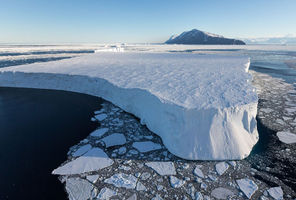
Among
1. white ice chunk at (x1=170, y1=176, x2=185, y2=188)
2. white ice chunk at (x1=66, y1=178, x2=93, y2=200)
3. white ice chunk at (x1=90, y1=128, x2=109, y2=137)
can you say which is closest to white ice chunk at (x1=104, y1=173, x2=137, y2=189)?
white ice chunk at (x1=66, y1=178, x2=93, y2=200)

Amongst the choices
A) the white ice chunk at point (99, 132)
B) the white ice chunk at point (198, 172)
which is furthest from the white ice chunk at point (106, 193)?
the white ice chunk at point (99, 132)

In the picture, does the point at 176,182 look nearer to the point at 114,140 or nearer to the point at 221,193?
the point at 221,193

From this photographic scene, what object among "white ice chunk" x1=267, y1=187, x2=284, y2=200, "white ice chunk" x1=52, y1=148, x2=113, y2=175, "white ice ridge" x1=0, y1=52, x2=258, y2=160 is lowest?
"white ice chunk" x1=267, y1=187, x2=284, y2=200

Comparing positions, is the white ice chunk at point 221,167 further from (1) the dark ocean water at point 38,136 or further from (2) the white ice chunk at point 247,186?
(1) the dark ocean water at point 38,136

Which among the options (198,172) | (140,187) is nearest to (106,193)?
(140,187)

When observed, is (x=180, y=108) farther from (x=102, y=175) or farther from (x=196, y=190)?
(x=102, y=175)

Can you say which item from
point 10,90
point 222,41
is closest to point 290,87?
point 10,90

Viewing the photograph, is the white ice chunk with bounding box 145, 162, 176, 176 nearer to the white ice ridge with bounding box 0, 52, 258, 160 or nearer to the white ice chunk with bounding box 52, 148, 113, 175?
the white ice ridge with bounding box 0, 52, 258, 160
